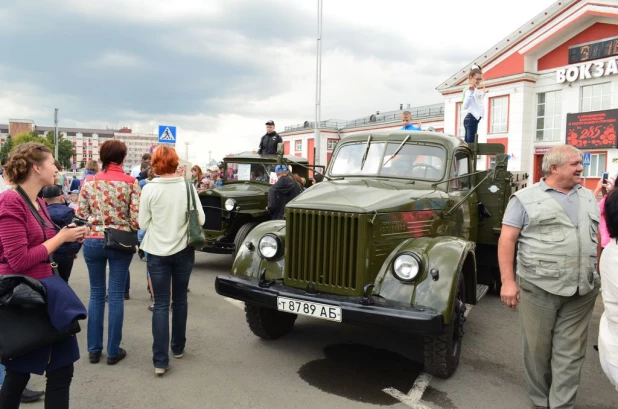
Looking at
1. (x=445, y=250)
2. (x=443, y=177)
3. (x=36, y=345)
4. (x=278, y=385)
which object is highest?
(x=443, y=177)

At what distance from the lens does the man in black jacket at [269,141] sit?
10.8m

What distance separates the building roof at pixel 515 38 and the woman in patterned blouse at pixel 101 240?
1005 inches

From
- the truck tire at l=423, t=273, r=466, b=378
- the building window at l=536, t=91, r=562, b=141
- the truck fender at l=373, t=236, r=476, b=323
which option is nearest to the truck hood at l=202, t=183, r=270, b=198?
the truck fender at l=373, t=236, r=476, b=323

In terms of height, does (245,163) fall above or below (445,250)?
above

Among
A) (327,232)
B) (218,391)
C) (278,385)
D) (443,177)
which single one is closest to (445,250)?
(327,232)

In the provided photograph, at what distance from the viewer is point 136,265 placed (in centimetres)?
859

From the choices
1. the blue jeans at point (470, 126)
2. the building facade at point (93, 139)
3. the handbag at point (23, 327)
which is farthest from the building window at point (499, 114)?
the building facade at point (93, 139)

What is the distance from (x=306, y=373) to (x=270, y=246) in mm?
1175

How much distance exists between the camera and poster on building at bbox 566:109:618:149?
71.2 feet

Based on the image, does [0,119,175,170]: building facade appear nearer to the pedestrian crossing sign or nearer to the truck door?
the pedestrian crossing sign

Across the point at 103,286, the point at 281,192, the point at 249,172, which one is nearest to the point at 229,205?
the point at 281,192

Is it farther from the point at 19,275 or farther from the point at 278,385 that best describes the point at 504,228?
the point at 19,275

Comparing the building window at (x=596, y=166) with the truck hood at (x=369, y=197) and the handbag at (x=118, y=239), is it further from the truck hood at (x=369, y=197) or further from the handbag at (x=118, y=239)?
the handbag at (x=118, y=239)

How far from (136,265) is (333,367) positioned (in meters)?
5.50
